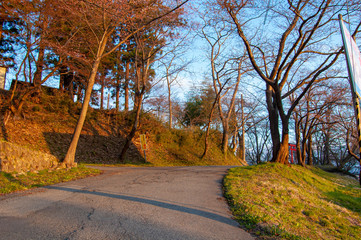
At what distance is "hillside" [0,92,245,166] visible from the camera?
55.8ft

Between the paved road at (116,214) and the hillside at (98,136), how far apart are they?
37.8 ft

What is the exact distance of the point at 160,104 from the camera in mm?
24391

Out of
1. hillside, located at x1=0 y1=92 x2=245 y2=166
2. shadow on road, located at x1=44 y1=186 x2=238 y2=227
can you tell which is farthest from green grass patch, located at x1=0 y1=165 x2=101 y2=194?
hillside, located at x1=0 y1=92 x2=245 y2=166

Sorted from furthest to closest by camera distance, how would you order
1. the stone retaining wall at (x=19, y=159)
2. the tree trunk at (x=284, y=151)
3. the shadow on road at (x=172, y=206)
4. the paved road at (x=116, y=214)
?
the tree trunk at (x=284, y=151) → the stone retaining wall at (x=19, y=159) → the shadow on road at (x=172, y=206) → the paved road at (x=116, y=214)

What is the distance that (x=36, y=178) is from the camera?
7.52m

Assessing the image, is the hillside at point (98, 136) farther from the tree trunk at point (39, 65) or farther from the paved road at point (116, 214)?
the paved road at point (116, 214)

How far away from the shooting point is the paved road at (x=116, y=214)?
139 inches

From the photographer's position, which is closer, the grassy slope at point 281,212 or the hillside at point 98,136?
the grassy slope at point 281,212

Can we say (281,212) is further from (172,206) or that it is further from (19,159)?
(19,159)

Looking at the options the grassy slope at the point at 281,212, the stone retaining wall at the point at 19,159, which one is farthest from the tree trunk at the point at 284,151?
the stone retaining wall at the point at 19,159

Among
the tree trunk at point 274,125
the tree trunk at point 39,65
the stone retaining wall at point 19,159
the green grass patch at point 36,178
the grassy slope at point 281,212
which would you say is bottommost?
the grassy slope at point 281,212

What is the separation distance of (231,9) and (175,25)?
549 centimetres

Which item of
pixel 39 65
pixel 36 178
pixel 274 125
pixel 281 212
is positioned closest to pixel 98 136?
pixel 39 65

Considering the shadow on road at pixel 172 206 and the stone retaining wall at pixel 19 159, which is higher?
the stone retaining wall at pixel 19 159
